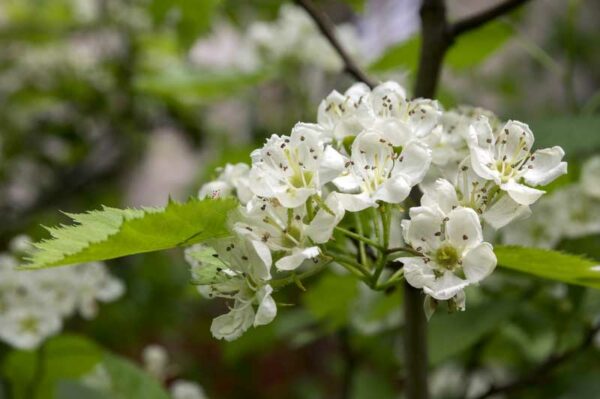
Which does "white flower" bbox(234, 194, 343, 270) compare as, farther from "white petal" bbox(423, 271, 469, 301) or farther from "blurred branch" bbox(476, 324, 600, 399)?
"blurred branch" bbox(476, 324, 600, 399)

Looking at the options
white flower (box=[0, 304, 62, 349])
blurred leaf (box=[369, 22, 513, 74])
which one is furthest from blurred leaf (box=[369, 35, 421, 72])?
white flower (box=[0, 304, 62, 349])

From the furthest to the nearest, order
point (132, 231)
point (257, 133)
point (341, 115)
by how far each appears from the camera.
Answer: point (257, 133) → point (341, 115) → point (132, 231)

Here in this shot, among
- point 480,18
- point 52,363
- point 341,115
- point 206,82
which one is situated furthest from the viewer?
A: point 206,82

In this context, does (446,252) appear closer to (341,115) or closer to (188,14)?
(341,115)

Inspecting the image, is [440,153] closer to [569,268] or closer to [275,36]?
[569,268]

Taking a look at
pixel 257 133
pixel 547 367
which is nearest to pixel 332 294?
pixel 547 367

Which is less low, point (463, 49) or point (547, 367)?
point (463, 49)

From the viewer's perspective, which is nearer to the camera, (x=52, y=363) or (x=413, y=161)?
(x=413, y=161)
